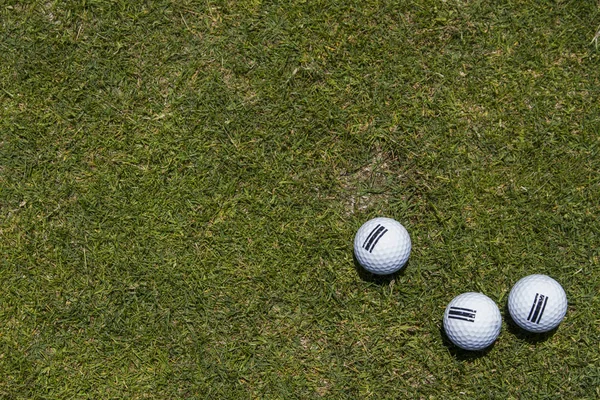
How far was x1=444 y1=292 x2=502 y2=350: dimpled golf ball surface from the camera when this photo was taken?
387 cm

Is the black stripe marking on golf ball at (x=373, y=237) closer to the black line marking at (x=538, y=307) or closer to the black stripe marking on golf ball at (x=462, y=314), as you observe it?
the black stripe marking on golf ball at (x=462, y=314)

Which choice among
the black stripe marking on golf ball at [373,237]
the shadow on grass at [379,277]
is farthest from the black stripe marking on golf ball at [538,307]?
the black stripe marking on golf ball at [373,237]

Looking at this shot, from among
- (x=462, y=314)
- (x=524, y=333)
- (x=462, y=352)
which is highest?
(x=462, y=314)

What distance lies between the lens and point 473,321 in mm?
3861

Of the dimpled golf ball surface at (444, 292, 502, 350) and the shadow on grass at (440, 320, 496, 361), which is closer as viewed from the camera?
the dimpled golf ball surface at (444, 292, 502, 350)

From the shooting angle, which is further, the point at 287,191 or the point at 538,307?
the point at 287,191

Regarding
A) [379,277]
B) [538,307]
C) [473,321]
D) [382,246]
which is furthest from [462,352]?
[382,246]

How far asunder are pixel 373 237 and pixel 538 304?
1179 mm

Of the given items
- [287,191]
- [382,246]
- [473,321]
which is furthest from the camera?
[287,191]

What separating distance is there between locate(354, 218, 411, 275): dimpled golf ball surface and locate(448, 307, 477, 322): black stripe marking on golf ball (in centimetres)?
47

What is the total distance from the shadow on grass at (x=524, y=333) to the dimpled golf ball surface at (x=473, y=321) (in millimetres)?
221

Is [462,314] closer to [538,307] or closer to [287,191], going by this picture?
[538,307]

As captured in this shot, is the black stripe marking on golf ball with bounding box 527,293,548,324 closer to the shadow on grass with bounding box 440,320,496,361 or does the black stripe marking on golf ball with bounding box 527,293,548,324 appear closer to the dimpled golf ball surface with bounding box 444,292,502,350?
the dimpled golf ball surface with bounding box 444,292,502,350

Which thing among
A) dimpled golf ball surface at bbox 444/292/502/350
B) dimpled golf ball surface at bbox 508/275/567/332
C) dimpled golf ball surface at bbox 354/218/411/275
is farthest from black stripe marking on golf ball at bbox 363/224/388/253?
dimpled golf ball surface at bbox 508/275/567/332
